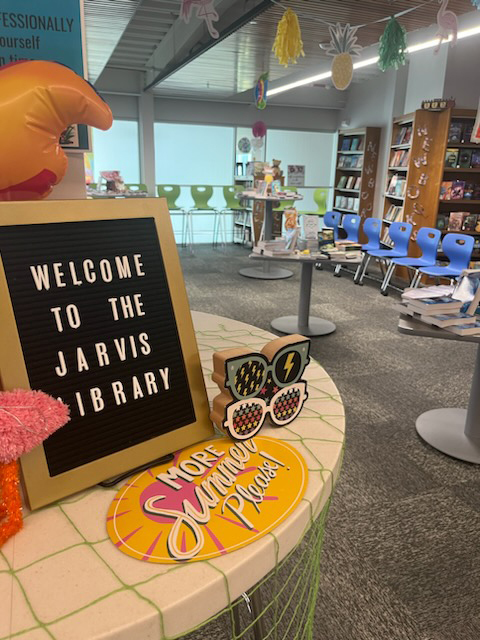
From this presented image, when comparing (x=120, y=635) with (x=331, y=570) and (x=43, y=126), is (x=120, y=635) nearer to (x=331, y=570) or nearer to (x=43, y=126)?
(x=43, y=126)

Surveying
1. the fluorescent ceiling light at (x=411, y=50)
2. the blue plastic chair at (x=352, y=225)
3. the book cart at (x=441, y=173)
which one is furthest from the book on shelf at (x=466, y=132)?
the blue plastic chair at (x=352, y=225)

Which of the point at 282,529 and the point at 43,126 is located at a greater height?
the point at 43,126

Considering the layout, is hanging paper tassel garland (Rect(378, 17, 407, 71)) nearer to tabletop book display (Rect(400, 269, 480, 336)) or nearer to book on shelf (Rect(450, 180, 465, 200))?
book on shelf (Rect(450, 180, 465, 200))

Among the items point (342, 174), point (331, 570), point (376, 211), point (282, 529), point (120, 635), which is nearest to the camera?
point (120, 635)

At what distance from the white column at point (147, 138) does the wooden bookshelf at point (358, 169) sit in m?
3.96

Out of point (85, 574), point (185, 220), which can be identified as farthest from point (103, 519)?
point (185, 220)

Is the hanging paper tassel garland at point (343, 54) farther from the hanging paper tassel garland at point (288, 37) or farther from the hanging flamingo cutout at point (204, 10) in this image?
the hanging flamingo cutout at point (204, 10)

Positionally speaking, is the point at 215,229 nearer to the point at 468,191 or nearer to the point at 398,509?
the point at 468,191

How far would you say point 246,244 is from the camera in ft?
→ 33.7

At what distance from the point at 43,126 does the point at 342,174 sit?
31.2ft

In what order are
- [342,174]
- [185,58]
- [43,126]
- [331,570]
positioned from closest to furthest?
1. [43,126]
2. [331,570]
3. [185,58]
4. [342,174]

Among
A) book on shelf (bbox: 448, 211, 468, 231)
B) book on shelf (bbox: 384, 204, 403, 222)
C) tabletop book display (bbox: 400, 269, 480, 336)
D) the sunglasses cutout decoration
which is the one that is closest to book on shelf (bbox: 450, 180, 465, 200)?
book on shelf (bbox: 448, 211, 468, 231)

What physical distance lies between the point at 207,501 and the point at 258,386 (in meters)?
0.23

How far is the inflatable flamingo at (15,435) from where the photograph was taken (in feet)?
1.78
